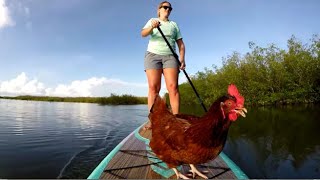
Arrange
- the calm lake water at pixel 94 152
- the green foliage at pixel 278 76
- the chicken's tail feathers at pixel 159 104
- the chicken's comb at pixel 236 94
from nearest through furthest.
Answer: the chicken's comb at pixel 236 94 → the chicken's tail feathers at pixel 159 104 → the calm lake water at pixel 94 152 → the green foliage at pixel 278 76

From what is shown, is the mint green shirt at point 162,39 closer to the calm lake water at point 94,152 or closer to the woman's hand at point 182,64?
the woman's hand at point 182,64

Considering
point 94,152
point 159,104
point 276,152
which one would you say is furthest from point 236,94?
point 276,152

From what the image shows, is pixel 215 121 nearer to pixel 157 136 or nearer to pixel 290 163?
pixel 157 136

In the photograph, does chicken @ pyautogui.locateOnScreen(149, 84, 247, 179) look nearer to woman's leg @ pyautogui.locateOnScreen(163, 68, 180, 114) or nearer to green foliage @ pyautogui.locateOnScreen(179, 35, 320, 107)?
woman's leg @ pyautogui.locateOnScreen(163, 68, 180, 114)

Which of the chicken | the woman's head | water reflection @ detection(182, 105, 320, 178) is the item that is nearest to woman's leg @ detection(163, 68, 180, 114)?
the woman's head

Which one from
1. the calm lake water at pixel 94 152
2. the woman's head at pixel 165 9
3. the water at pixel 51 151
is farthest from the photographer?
the calm lake water at pixel 94 152

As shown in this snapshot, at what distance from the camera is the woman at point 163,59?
5.88 metres

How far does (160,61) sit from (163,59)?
3.3 inches

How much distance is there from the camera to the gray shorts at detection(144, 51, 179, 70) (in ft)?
19.3

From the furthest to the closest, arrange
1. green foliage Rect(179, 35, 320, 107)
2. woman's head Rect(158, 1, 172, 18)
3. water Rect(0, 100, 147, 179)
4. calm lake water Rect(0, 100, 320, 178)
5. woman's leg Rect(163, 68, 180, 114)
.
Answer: green foliage Rect(179, 35, 320, 107) → calm lake water Rect(0, 100, 320, 178) → water Rect(0, 100, 147, 179) → woman's head Rect(158, 1, 172, 18) → woman's leg Rect(163, 68, 180, 114)

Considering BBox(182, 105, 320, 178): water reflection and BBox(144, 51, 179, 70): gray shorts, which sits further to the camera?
BBox(182, 105, 320, 178): water reflection

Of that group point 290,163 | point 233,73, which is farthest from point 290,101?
point 290,163

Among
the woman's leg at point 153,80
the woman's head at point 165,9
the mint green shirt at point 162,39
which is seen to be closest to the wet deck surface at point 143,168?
→ the woman's leg at point 153,80

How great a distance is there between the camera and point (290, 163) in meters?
8.12
